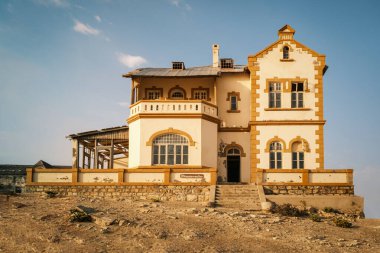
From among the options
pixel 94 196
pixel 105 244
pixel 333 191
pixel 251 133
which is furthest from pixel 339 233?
pixel 94 196

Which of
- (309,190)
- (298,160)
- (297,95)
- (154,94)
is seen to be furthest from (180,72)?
(309,190)

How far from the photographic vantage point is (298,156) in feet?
103

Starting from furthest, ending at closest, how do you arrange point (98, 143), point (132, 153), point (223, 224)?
point (98, 143) → point (132, 153) → point (223, 224)

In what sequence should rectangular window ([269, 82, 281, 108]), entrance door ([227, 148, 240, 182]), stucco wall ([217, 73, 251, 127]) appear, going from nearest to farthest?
rectangular window ([269, 82, 281, 108]) < entrance door ([227, 148, 240, 182]) < stucco wall ([217, 73, 251, 127])

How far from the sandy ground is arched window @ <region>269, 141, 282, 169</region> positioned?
27.3ft

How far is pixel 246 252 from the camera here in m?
16.5

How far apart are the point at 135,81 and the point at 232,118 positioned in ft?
25.5

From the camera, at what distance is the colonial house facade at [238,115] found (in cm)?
3053

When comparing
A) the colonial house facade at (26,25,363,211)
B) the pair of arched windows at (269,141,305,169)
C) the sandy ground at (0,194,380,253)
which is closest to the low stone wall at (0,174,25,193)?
the colonial house facade at (26,25,363,211)

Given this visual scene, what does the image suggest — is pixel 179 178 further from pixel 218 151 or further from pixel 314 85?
pixel 314 85

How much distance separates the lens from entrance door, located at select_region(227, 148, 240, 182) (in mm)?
33125

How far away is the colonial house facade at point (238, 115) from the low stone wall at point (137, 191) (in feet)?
8.47

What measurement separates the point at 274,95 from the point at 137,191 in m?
11.9

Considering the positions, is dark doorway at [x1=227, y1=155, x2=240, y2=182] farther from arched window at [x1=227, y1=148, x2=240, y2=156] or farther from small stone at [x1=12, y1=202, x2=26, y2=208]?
small stone at [x1=12, y1=202, x2=26, y2=208]
